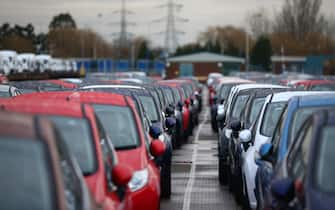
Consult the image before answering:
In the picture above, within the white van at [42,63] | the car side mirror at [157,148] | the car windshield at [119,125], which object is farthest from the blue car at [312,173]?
the white van at [42,63]

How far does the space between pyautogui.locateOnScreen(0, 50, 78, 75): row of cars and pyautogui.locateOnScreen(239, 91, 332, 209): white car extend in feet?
202

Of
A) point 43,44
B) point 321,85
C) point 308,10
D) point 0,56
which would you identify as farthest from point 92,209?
point 43,44

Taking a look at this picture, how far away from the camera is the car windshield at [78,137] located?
28.3 ft

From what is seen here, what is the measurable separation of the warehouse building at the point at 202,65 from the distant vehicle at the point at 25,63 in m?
39.2

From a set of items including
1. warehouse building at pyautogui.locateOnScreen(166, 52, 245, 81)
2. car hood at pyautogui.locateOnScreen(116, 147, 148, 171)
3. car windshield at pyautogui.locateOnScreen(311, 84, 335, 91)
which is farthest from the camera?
warehouse building at pyautogui.locateOnScreen(166, 52, 245, 81)

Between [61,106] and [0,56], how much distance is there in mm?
73037

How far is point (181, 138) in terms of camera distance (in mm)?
27172

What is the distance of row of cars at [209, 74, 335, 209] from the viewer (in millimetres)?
7621

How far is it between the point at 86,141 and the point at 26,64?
83.9m

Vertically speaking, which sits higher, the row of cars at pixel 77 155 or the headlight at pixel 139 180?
the row of cars at pixel 77 155

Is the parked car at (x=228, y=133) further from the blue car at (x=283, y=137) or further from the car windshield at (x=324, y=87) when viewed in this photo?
the car windshield at (x=324, y=87)

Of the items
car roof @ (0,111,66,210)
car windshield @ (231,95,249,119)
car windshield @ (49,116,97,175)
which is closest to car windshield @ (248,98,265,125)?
car windshield @ (231,95,249,119)

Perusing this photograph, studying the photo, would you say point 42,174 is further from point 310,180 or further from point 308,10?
point 308,10

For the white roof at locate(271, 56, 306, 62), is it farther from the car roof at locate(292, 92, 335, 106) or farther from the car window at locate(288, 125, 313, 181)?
the car window at locate(288, 125, 313, 181)
